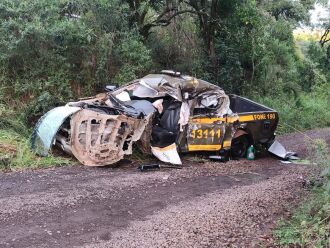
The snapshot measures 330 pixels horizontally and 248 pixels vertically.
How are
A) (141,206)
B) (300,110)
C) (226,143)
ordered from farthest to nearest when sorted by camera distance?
1. (300,110)
2. (226,143)
3. (141,206)

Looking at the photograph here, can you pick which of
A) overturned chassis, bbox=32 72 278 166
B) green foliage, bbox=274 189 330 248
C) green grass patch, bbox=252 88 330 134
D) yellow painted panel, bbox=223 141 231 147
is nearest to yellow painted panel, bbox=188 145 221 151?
overturned chassis, bbox=32 72 278 166

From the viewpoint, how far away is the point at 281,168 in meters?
10.6

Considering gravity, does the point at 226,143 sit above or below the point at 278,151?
above

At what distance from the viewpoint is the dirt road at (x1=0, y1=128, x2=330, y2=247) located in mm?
5230

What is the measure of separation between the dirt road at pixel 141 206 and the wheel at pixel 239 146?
1.75 metres

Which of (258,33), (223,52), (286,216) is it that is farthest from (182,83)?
(258,33)

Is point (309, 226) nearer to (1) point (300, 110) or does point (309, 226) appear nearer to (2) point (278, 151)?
(2) point (278, 151)

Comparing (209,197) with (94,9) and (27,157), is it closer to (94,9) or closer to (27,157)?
(27,157)

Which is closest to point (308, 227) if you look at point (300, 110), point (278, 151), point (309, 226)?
point (309, 226)

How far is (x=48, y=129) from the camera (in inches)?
362

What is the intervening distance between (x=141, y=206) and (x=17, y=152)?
11.9 feet

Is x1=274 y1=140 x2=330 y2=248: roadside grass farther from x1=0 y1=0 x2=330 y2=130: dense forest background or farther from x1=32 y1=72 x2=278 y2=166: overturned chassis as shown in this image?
x1=0 y1=0 x2=330 y2=130: dense forest background

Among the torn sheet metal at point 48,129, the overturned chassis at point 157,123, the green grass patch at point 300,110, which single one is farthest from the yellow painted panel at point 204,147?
the green grass patch at point 300,110

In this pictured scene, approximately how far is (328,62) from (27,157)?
22.1 m
